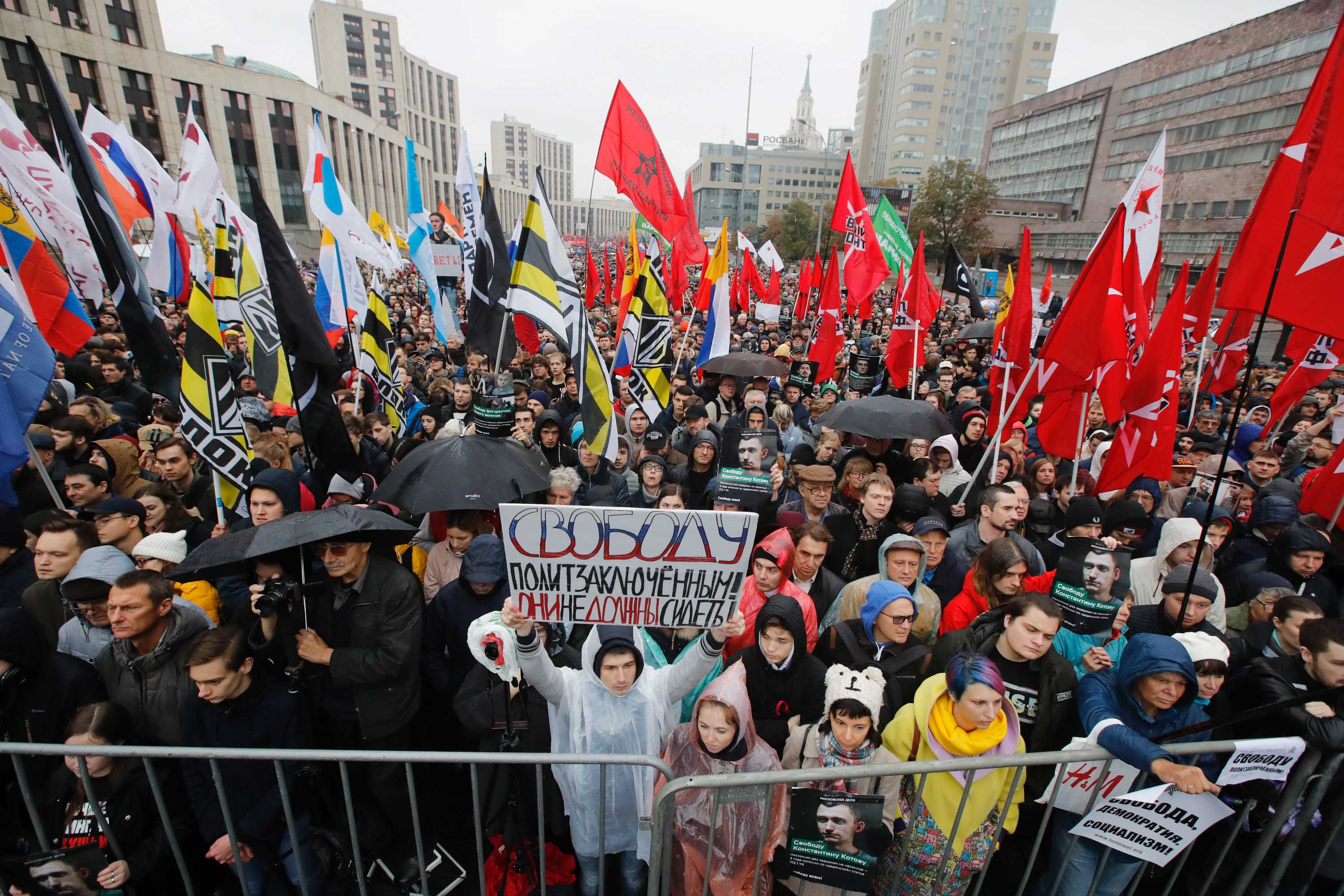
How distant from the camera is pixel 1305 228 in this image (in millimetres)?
3004

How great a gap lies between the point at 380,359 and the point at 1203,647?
731 centimetres

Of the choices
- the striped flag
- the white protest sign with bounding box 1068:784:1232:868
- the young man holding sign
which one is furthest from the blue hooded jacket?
the striped flag

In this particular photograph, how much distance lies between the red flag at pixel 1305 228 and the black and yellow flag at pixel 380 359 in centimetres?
702

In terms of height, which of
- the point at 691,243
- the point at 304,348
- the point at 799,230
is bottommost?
the point at 304,348

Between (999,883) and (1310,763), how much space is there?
147 centimetres

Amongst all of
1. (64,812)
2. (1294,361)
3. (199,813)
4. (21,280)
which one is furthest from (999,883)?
(21,280)

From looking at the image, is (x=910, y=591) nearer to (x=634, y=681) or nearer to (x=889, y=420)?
(x=634, y=681)

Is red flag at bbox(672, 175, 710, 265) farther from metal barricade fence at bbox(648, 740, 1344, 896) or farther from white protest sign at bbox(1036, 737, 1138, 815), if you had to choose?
metal barricade fence at bbox(648, 740, 1344, 896)

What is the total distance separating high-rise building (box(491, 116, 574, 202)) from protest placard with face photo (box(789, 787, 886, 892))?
16872 cm

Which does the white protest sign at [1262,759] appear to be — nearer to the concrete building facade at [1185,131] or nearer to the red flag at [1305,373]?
the red flag at [1305,373]

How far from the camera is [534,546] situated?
2.39m

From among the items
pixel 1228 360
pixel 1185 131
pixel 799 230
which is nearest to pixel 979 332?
pixel 1228 360

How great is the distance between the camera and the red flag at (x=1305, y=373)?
613 centimetres

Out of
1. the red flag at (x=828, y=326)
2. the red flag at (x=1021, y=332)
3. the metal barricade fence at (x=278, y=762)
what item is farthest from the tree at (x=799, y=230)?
the metal barricade fence at (x=278, y=762)
